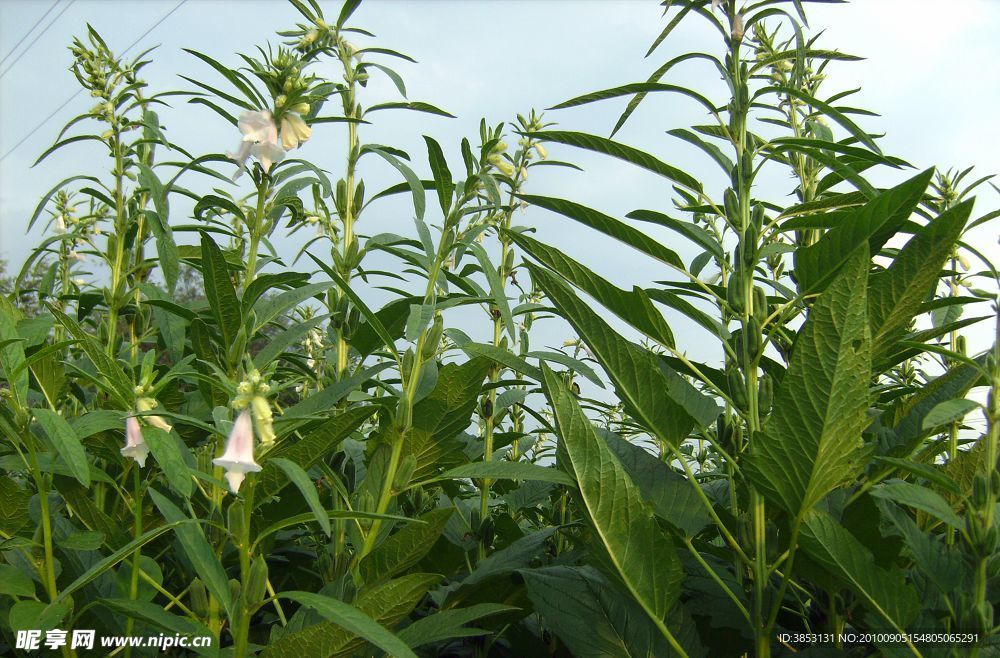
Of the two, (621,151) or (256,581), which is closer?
(256,581)

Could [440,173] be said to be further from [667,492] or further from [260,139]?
[667,492]

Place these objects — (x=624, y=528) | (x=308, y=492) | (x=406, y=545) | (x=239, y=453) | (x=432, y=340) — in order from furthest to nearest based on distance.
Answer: (x=432, y=340), (x=406, y=545), (x=624, y=528), (x=239, y=453), (x=308, y=492)

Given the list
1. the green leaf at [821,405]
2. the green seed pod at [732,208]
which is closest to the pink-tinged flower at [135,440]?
the green leaf at [821,405]

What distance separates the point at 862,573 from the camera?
3.89 ft

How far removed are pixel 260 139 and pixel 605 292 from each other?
0.85 metres

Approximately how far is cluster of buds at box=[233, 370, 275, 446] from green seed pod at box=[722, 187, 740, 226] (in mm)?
921

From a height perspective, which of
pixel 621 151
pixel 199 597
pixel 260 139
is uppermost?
pixel 260 139

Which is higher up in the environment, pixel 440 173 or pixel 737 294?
pixel 440 173

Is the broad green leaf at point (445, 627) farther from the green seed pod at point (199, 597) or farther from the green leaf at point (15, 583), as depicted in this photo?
the green leaf at point (15, 583)

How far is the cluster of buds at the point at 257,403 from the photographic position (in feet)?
3.51

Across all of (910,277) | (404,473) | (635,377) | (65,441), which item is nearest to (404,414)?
(404,473)

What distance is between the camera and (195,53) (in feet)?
5.51

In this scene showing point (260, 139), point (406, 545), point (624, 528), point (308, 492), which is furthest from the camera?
point (260, 139)

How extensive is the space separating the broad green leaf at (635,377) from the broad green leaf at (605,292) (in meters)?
0.06
